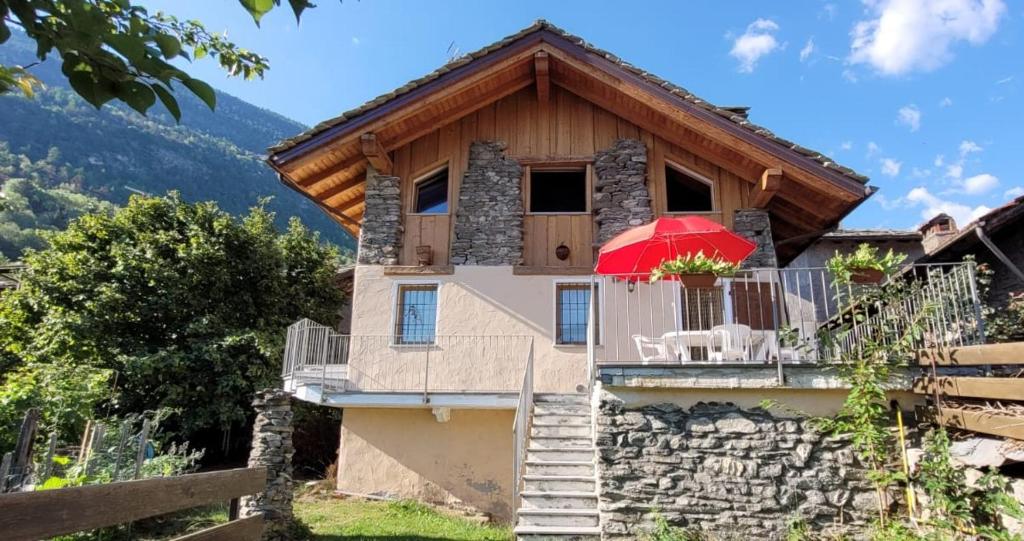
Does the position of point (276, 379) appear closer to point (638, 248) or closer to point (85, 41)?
point (638, 248)

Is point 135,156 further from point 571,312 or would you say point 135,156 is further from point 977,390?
point 977,390

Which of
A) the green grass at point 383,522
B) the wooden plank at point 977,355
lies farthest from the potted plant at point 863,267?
the green grass at point 383,522

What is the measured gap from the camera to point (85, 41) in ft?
4.78

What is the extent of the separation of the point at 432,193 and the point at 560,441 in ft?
18.7

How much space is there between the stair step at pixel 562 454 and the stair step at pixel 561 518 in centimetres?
100

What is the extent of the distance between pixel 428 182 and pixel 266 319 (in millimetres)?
7459

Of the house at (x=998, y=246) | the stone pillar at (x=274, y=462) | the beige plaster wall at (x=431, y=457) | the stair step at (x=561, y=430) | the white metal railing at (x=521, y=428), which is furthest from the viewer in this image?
the beige plaster wall at (x=431, y=457)

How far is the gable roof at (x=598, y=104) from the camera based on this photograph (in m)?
9.15

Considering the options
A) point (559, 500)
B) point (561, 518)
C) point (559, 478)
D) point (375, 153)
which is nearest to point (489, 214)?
point (375, 153)

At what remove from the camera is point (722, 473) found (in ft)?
19.0

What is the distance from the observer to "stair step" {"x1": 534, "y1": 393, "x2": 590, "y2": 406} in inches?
354

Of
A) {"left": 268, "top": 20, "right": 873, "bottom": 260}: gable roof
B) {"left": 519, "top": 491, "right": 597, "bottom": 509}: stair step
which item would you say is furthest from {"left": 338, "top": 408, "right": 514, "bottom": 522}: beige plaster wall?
{"left": 268, "top": 20, "right": 873, "bottom": 260}: gable roof

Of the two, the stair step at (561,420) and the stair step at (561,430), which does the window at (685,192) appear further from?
the stair step at (561,430)

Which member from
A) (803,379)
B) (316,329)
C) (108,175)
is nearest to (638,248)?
(803,379)
